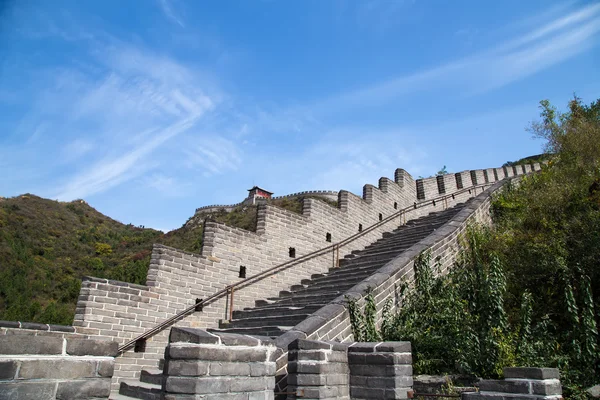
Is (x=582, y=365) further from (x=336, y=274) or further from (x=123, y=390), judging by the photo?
(x=123, y=390)

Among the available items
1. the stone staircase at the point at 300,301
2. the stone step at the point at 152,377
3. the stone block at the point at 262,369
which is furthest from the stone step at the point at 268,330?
the stone block at the point at 262,369

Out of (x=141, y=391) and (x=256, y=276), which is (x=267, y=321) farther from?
(x=141, y=391)

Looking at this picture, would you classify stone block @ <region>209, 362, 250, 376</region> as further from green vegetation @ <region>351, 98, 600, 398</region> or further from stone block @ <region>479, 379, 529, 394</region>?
green vegetation @ <region>351, 98, 600, 398</region>

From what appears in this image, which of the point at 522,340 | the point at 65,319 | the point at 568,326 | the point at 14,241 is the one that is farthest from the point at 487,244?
the point at 14,241

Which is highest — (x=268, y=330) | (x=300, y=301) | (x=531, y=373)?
(x=300, y=301)

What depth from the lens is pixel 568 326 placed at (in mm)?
6980

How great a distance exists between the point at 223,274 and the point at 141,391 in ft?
12.7

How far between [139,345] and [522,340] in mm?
6822

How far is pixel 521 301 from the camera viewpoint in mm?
7340

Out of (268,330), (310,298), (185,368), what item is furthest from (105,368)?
(310,298)

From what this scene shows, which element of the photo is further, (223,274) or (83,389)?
(223,274)

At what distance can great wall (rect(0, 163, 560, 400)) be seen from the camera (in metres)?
2.44

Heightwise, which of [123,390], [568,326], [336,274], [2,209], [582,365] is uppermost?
[2,209]

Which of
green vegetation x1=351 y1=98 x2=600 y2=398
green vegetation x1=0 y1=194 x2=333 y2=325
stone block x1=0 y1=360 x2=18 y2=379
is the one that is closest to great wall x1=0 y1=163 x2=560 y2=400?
stone block x1=0 y1=360 x2=18 y2=379
